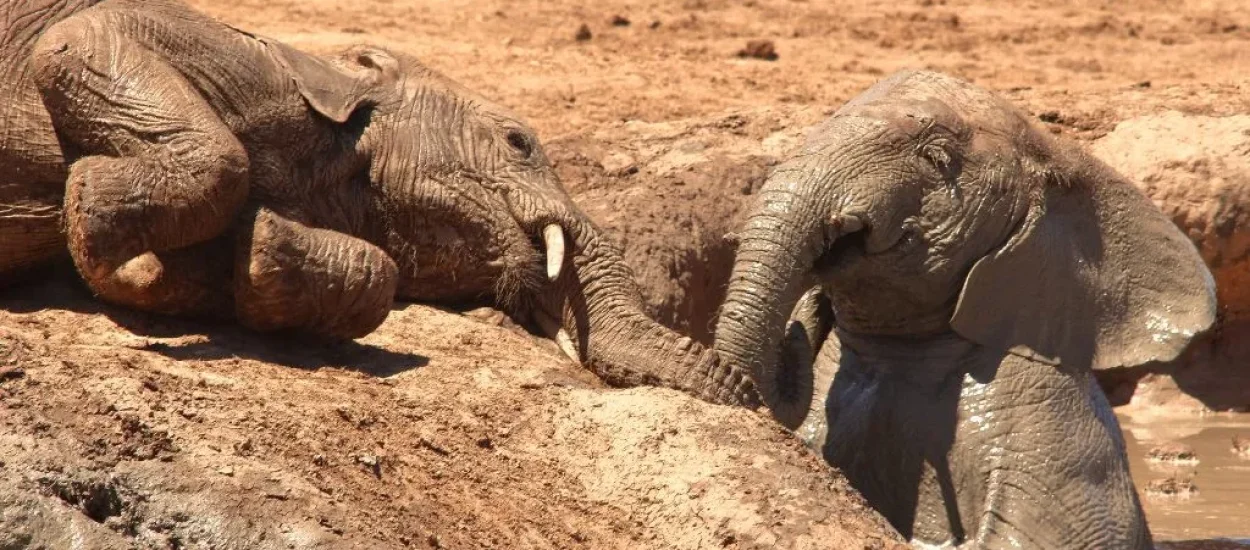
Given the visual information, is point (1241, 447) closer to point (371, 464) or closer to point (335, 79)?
point (335, 79)

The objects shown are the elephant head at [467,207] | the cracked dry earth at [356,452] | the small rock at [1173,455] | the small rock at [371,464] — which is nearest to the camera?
the cracked dry earth at [356,452]

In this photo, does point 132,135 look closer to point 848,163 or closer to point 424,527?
point 424,527

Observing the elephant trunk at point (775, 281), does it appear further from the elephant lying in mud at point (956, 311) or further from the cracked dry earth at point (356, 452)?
the cracked dry earth at point (356, 452)

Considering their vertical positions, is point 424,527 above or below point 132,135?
below

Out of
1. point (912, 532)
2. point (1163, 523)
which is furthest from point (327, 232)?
point (1163, 523)

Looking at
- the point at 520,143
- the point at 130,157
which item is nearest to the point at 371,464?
the point at 130,157

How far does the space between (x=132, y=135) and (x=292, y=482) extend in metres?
1.29

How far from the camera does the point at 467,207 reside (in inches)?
268

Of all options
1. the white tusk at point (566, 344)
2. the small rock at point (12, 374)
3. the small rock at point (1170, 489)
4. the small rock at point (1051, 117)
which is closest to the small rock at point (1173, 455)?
the small rock at point (1170, 489)

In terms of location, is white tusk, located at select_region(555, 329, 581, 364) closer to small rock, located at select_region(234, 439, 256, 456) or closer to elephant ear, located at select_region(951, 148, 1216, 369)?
elephant ear, located at select_region(951, 148, 1216, 369)

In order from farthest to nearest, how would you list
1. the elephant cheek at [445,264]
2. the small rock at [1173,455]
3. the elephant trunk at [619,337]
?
the small rock at [1173,455] → the elephant cheek at [445,264] → the elephant trunk at [619,337]

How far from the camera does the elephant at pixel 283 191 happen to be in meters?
5.99

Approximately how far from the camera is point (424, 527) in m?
5.25

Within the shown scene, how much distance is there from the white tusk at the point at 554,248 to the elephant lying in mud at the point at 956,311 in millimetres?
550
